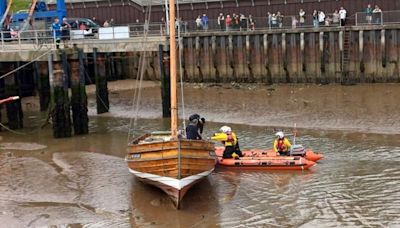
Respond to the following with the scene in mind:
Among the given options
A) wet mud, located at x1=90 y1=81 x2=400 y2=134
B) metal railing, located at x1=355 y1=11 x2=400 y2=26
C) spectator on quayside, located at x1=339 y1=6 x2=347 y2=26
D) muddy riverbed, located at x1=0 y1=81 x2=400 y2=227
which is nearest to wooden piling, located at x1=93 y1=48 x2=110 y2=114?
wet mud, located at x1=90 y1=81 x2=400 y2=134

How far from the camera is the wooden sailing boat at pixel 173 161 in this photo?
15367 millimetres

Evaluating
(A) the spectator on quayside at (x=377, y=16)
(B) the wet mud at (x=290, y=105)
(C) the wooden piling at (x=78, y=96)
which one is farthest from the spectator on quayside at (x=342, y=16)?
(C) the wooden piling at (x=78, y=96)

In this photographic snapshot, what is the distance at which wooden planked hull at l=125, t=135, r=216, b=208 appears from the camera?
50.4 feet

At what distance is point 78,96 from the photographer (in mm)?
25406

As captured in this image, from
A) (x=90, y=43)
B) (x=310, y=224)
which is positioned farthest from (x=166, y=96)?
(x=310, y=224)

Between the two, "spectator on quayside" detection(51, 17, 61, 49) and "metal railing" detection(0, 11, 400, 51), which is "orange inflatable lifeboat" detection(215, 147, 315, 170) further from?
"spectator on quayside" detection(51, 17, 61, 49)

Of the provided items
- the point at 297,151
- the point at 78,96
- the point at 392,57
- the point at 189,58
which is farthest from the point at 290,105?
the point at 297,151

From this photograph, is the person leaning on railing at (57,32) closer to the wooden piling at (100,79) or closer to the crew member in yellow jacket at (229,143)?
the wooden piling at (100,79)

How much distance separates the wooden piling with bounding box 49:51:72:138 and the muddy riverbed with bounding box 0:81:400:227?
607mm

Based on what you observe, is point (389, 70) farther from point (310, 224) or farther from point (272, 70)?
point (310, 224)

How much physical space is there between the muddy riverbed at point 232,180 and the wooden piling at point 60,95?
0.61 m

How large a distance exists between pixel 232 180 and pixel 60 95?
9.58 metres

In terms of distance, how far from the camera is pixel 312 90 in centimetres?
3409

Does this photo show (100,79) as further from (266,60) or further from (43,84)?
(266,60)
